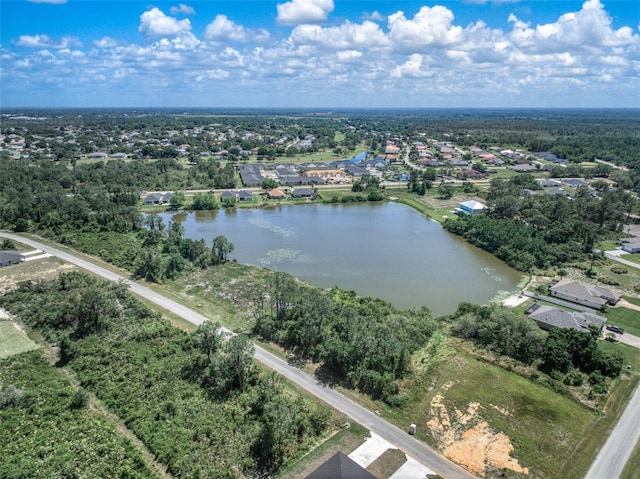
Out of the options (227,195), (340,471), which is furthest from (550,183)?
(340,471)

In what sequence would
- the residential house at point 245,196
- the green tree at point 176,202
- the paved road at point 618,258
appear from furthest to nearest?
the residential house at point 245,196, the green tree at point 176,202, the paved road at point 618,258

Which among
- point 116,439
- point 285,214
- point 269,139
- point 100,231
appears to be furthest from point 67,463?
point 269,139

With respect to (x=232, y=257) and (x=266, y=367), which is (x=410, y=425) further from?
(x=232, y=257)

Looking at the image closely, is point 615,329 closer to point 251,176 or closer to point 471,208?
point 471,208

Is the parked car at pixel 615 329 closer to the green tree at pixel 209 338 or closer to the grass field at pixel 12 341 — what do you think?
the green tree at pixel 209 338

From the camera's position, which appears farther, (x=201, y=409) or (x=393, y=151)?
(x=393, y=151)

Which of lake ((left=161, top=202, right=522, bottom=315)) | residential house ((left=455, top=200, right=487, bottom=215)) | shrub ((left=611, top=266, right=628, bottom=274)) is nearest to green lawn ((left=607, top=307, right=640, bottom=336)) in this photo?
lake ((left=161, top=202, right=522, bottom=315))

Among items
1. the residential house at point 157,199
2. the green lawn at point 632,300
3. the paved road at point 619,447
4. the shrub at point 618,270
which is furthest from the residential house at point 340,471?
the residential house at point 157,199
